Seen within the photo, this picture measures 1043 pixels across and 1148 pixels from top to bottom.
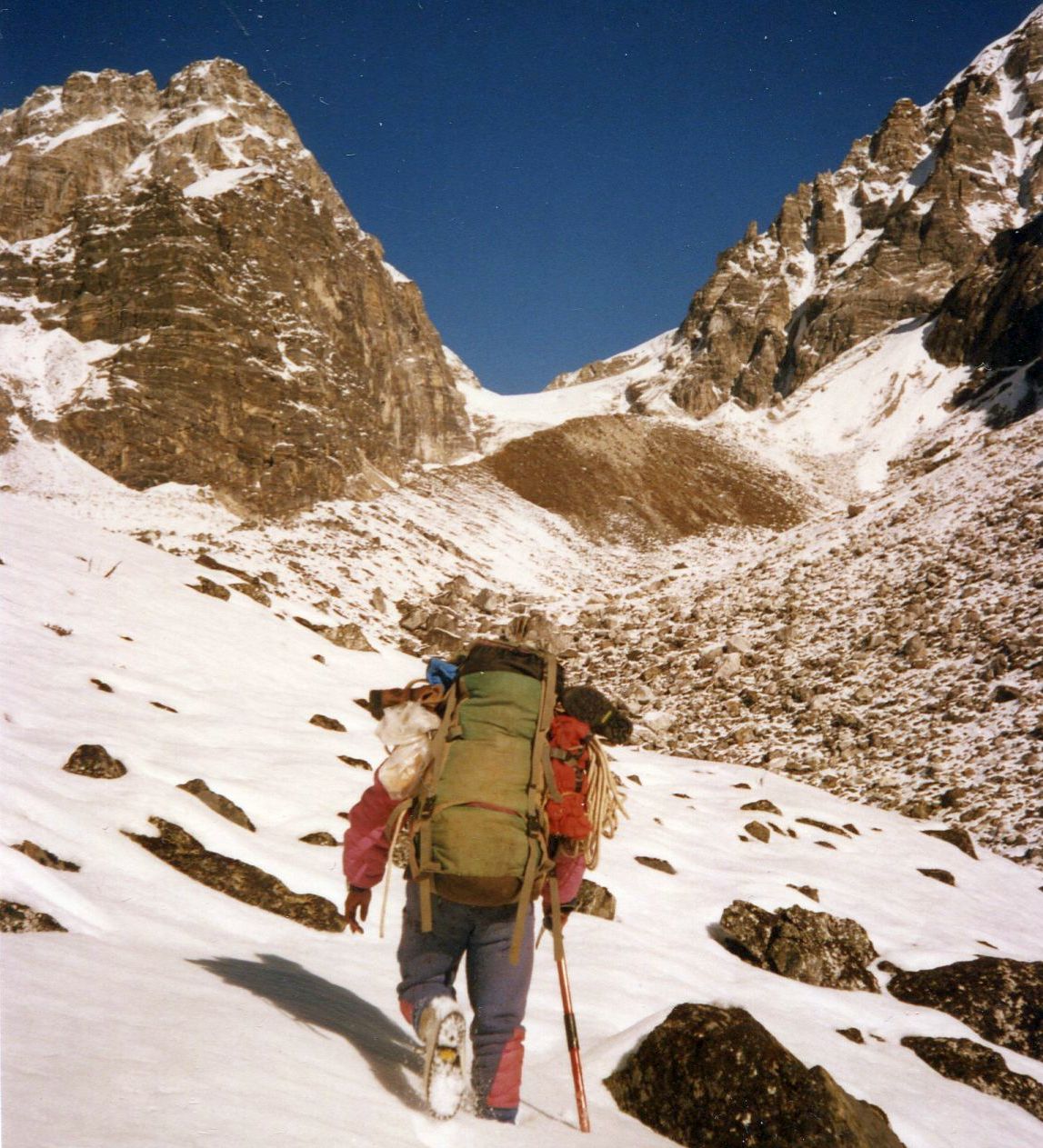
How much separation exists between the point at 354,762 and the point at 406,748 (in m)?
5.58

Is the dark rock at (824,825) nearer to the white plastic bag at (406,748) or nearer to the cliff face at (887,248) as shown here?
the white plastic bag at (406,748)

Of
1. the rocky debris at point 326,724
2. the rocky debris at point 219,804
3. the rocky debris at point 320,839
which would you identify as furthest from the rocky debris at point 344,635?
the rocky debris at point 219,804

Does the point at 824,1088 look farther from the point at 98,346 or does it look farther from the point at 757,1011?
the point at 98,346

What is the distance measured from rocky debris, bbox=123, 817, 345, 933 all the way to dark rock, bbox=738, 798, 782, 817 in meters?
7.94

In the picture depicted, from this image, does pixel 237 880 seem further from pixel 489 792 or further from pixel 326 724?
pixel 326 724

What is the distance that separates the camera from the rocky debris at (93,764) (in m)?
5.70

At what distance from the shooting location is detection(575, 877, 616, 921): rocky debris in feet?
21.4

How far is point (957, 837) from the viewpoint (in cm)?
1146

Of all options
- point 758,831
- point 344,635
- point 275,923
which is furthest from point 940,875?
point 344,635

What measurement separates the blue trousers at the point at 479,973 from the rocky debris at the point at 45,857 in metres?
2.35

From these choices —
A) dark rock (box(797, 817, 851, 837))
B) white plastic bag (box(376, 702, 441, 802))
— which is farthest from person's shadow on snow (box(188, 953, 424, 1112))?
dark rock (box(797, 817, 851, 837))

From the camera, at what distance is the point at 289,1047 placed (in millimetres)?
2877

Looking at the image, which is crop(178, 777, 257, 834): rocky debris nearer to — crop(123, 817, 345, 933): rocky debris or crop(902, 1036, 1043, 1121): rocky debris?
crop(123, 817, 345, 933): rocky debris

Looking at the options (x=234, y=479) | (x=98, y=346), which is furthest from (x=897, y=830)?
(x=98, y=346)
